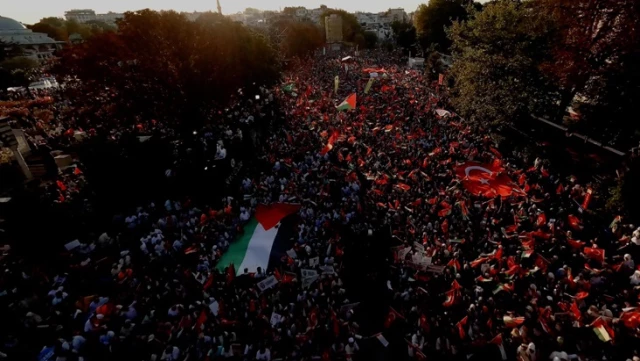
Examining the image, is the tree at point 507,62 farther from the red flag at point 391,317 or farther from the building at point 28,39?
the building at point 28,39

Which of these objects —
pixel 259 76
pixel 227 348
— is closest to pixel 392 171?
pixel 227 348

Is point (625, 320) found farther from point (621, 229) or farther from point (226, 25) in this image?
point (226, 25)

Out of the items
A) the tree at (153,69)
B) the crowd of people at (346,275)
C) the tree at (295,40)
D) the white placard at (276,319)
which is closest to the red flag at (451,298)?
the crowd of people at (346,275)

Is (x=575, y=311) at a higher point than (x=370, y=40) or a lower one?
lower

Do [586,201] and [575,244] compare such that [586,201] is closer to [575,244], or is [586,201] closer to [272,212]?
[575,244]

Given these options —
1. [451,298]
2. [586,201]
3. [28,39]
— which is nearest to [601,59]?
[586,201]

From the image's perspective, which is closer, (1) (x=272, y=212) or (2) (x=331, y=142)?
(1) (x=272, y=212)

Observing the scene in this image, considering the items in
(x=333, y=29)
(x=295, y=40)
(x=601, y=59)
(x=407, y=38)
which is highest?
(x=333, y=29)

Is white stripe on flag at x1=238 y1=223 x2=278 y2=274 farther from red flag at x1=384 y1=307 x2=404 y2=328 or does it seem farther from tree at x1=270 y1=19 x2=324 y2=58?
tree at x1=270 y1=19 x2=324 y2=58
